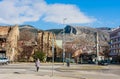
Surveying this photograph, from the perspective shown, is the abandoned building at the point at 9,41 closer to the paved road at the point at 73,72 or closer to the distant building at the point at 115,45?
the paved road at the point at 73,72

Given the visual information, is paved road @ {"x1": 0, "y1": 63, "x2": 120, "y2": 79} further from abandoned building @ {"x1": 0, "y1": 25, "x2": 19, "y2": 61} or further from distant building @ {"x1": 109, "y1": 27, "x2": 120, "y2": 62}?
distant building @ {"x1": 109, "y1": 27, "x2": 120, "y2": 62}

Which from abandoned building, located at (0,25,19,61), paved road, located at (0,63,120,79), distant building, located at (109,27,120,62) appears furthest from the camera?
distant building, located at (109,27,120,62)

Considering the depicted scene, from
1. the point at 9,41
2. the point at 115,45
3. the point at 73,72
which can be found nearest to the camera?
the point at 73,72

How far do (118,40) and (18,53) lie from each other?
5244cm

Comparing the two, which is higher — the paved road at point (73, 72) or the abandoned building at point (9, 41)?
the abandoned building at point (9, 41)

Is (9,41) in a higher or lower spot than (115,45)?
lower

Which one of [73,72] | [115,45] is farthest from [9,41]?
[115,45]

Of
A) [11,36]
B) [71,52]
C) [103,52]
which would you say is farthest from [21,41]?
[103,52]

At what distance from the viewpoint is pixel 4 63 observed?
244ft

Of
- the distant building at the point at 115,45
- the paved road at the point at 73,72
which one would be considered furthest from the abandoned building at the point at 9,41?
the distant building at the point at 115,45

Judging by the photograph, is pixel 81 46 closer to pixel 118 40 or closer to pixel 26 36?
pixel 118 40

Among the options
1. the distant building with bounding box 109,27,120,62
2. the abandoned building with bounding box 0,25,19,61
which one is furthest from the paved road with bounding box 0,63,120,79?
the distant building with bounding box 109,27,120,62

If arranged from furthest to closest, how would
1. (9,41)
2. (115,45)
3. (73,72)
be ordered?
(115,45), (9,41), (73,72)

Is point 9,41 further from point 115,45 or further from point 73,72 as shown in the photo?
point 115,45
